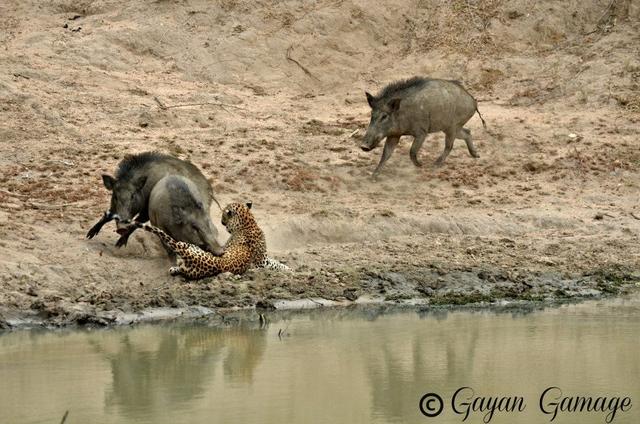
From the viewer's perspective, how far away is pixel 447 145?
16938mm

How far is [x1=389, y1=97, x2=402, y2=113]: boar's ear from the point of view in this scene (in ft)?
54.8

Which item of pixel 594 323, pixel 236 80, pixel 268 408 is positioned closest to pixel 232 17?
pixel 236 80

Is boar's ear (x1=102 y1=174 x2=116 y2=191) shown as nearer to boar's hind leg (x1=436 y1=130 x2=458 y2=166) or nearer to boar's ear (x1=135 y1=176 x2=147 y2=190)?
boar's ear (x1=135 y1=176 x2=147 y2=190)

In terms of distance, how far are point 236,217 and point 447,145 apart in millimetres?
4339

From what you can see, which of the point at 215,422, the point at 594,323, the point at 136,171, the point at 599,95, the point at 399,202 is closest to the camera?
the point at 215,422

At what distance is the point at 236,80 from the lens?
19.2m

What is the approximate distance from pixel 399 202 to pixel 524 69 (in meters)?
4.82

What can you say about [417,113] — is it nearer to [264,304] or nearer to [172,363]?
[264,304]

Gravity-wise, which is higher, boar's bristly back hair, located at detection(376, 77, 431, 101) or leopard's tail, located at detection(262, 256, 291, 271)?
boar's bristly back hair, located at detection(376, 77, 431, 101)

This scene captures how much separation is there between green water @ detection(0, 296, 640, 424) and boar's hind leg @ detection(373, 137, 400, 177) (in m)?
4.26

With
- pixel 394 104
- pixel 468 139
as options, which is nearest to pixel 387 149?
pixel 394 104

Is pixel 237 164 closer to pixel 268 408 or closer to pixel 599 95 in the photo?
pixel 599 95

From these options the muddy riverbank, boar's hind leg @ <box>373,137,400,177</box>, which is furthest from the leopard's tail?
boar's hind leg @ <box>373,137,400,177</box>

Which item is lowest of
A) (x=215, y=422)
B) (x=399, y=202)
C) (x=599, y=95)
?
(x=215, y=422)
